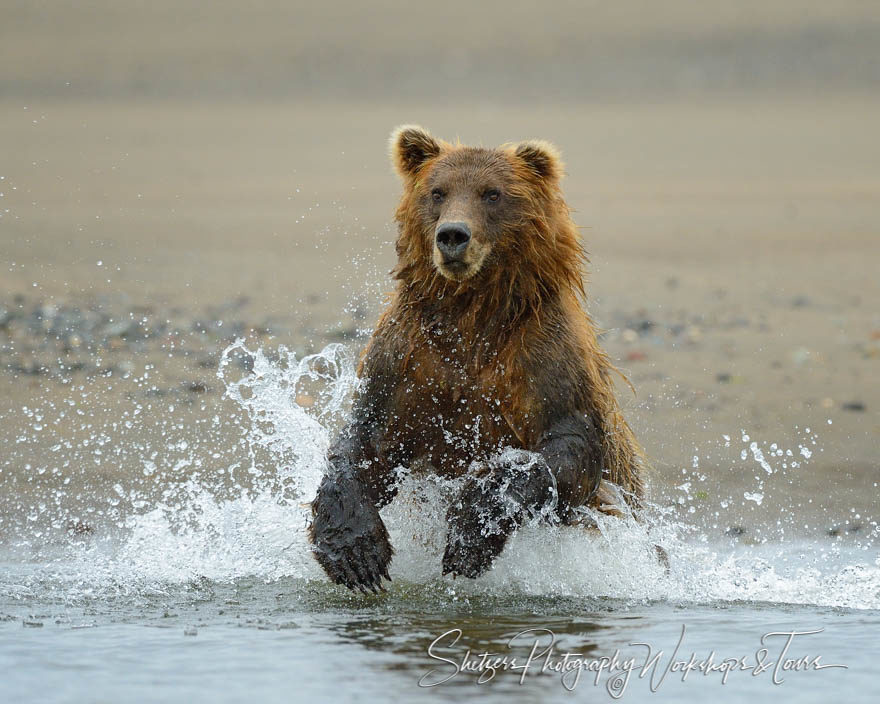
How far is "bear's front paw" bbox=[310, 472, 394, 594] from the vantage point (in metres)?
6.27

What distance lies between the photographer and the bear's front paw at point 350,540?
627 centimetres

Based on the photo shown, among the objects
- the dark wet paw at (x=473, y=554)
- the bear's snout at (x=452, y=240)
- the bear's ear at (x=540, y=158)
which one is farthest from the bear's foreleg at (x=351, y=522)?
the bear's ear at (x=540, y=158)

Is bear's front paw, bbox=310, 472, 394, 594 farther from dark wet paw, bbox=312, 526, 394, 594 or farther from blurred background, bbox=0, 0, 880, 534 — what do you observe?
blurred background, bbox=0, 0, 880, 534

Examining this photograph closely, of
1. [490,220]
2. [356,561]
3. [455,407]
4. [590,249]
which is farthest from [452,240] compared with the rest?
[590,249]

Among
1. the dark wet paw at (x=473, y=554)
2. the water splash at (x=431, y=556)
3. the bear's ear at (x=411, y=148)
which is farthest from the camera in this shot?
the bear's ear at (x=411, y=148)

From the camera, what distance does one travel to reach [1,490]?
28.5 feet

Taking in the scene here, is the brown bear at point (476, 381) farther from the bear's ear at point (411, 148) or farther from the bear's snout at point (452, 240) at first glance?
the bear's ear at point (411, 148)

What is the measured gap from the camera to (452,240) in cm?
611

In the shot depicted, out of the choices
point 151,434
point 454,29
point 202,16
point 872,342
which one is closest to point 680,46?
point 454,29

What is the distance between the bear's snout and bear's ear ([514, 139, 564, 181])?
27.1 inches

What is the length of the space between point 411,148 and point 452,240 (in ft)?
2.78

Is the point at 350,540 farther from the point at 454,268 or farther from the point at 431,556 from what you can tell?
the point at 454,268

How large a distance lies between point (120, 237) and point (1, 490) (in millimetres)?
9424

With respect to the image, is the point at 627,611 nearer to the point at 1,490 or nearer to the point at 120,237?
the point at 1,490
